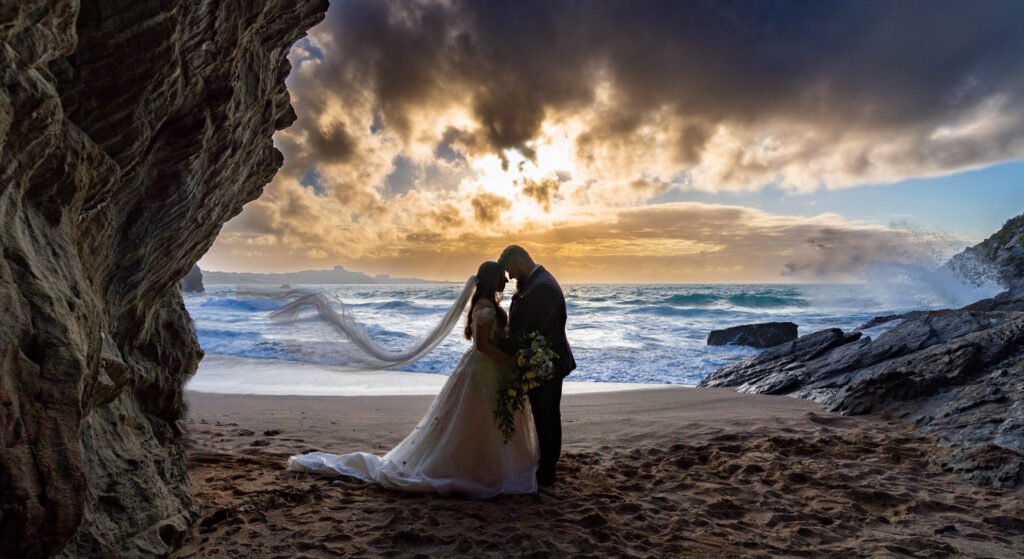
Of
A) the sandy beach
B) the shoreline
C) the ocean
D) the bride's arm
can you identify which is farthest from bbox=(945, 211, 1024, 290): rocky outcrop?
the bride's arm

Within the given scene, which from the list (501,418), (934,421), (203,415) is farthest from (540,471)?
(203,415)

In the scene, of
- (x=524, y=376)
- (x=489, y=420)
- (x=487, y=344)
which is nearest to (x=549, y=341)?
(x=524, y=376)

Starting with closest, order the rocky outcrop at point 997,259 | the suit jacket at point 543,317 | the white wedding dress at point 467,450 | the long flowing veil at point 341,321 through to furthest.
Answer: the white wedding dress at point 467,450 → the suit jacket at point 543,317 → the long flowing veil at point 341,321 → the rocky outcrop at point 997,259

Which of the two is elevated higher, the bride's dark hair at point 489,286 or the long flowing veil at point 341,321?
the bride's dark hair at point 489,286

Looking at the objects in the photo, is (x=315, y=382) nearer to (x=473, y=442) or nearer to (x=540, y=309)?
(x=473, y=442)

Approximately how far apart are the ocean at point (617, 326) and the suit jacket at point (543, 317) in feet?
13.4

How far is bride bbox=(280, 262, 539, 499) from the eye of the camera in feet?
16.4

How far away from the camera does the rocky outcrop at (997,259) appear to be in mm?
30109

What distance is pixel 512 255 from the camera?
218 inches

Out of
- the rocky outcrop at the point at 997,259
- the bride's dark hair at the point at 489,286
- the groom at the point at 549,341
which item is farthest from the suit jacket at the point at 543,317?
the rocky outcrop at the point at 997,259

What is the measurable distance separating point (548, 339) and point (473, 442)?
120 cm

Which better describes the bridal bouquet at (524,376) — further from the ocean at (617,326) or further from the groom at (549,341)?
the ocean at (617,326)

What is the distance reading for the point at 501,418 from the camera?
504 cm

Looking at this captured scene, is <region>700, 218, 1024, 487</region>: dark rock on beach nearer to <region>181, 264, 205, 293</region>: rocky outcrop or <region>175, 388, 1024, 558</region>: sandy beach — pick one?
<region>175, 388, 1024, 558</region>: sandy beach
